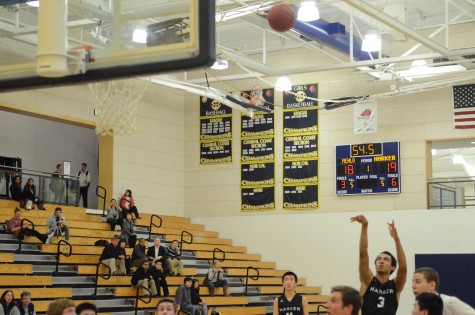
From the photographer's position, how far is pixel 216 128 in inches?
978

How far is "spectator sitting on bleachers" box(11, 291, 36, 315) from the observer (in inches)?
584

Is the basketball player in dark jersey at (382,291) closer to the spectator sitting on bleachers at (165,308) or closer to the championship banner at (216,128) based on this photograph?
the spectator sitting on bleachers at (165,308)

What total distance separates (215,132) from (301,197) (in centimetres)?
340

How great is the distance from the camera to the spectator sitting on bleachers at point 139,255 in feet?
62.8

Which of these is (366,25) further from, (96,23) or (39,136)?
(96,23)

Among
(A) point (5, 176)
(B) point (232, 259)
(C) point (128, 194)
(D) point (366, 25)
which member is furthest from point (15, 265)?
(D) point (366, 25)

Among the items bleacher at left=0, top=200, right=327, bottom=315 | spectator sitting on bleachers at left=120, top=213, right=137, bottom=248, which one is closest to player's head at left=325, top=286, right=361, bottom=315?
bleacher at left=0, top=200, right=327, bottom=315

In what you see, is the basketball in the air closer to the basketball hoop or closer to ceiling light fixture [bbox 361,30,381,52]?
ceiling light fixture [bbox 361,30,381,52]

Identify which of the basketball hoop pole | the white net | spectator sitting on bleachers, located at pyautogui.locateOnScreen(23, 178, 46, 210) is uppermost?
the basketball hoop pole

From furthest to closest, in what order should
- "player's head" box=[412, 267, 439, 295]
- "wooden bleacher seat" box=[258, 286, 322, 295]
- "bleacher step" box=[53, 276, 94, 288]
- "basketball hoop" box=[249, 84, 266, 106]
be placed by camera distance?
"basketball hoop" box=[249, 84, 266, 106] → "wooden bleacher seat" box=[258, 286, 322, 295] → "bleacher step" box=[53, 276, 94, 288] → "player's head" box=[412, 267, 439, 295]

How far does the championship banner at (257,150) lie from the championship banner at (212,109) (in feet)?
3.51

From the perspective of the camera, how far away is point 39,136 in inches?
1000

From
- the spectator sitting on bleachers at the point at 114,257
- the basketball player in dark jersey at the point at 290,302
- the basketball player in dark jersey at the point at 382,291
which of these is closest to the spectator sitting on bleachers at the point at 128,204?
the spectator sitting on bleachers at the point at 114,257

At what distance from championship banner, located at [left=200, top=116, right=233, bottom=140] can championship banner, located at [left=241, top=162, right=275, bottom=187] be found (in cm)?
114
